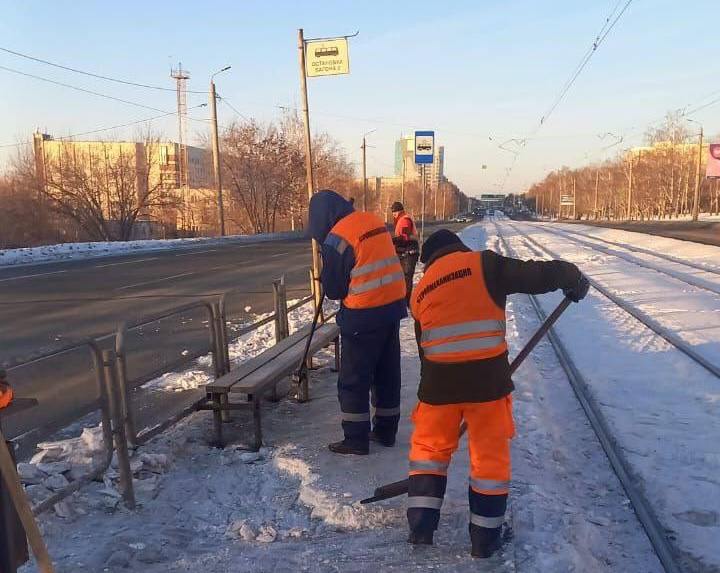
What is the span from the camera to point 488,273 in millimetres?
3303

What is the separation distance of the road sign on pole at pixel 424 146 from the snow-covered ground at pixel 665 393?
6.86m

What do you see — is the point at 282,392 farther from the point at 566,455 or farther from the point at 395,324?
the point at 566,455

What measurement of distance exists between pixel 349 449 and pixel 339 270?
4.36ft

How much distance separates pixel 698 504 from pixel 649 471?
51cm

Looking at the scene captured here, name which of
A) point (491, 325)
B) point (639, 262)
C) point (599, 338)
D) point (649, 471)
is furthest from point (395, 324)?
point (639, 262)

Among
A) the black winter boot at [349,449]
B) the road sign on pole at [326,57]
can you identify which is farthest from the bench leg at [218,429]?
the road sign on pole at [326,57]

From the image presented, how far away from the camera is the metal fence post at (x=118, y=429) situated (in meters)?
3.98

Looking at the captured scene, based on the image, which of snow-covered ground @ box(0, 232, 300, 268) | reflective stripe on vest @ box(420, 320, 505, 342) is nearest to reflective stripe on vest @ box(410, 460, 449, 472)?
reflective stripe on vest @ box(420, 320, 505, 342)

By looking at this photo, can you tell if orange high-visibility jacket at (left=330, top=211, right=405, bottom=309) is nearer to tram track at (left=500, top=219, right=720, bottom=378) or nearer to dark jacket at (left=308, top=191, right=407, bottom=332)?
dark jacket at (left=308, top=191, right=407, bottom=332)

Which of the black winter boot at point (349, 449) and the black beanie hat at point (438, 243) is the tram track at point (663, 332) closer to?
the black winter boot at point (349, 449)

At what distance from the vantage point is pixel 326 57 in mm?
9992

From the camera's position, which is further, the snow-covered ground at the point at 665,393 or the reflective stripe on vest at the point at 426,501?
the snow-covered ground at the point at 665,393

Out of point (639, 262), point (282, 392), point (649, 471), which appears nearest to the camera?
point (649, 471)

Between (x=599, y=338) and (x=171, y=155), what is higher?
(x=171, y=155)
